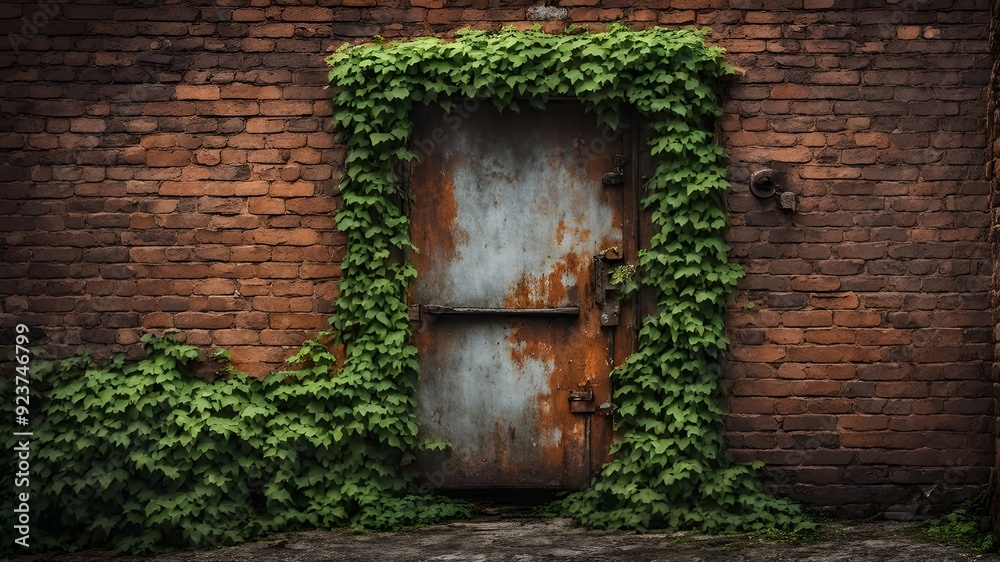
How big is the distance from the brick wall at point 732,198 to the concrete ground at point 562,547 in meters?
0.52

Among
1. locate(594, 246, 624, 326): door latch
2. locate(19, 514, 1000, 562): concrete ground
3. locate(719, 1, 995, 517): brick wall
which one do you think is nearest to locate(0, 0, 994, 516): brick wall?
locate(719, 1, 995, 517): brick wall

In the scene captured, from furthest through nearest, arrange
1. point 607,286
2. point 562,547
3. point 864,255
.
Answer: point 607,286 < point 864,255 < point 562,547

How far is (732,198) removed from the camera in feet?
17.5

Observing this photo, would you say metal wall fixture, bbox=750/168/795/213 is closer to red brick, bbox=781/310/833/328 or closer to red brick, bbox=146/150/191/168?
red brick, bbox=781/310/833/328

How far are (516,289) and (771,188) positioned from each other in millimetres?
1491

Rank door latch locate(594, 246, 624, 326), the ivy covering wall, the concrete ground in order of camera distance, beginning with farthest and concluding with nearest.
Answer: door latch locate(594, 246, 624, 326) → the ivy covering wall → the concrete ground

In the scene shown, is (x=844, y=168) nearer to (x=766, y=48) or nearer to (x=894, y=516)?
(x=766, y=48)

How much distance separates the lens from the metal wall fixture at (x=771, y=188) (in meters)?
5.25

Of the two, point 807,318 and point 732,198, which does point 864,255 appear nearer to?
point 807,318

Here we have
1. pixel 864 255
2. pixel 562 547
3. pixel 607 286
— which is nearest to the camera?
pixel 562 547

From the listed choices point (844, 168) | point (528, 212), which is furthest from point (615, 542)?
point (844, 168)

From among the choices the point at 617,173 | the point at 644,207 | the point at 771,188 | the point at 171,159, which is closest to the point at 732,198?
the point at 771,188

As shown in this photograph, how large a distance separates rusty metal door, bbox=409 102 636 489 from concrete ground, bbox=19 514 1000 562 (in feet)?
1.61

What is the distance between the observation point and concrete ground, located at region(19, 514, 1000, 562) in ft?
15.0
